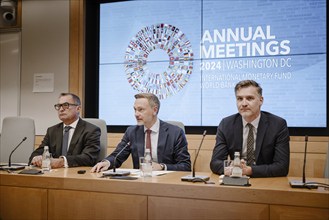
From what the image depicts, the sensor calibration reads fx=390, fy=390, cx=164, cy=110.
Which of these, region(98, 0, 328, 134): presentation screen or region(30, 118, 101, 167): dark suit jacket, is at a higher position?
region(98, 0, 328, 134): presentation screen

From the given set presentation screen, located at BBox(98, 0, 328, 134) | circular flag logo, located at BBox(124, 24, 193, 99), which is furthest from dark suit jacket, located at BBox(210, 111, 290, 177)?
circular flag logo, located at BBox(124, 24, 193, 99)

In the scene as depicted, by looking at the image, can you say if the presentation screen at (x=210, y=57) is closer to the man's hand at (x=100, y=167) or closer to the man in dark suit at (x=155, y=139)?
the man in dark suit at (x=155, y=139)

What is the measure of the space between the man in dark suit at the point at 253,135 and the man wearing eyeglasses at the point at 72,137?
3.48ft

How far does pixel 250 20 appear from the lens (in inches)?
156

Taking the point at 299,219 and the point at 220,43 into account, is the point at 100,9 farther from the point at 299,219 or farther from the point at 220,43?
the point at 299,219

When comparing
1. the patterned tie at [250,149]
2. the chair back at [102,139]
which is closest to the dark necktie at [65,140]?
the chair back at [102,139]

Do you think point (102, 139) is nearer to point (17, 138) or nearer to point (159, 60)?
point (17, 138)

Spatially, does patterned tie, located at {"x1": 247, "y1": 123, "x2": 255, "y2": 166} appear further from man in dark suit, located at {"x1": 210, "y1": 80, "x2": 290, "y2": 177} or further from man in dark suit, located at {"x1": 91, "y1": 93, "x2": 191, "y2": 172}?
man in dark suit, located at {"x1": 91, "y1": 93, "x2": 191, "y2": 172}

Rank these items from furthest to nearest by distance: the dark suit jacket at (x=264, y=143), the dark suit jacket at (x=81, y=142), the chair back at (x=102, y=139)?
the chair back at (x=102, y=139) < the dark suit jacket at (x=81, y=142) < the dark suit jacket at (x=264, y=143)

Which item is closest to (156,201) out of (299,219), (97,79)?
(299,219)

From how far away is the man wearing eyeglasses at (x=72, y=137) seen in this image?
126 inches

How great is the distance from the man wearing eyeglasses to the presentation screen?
115 centimetres

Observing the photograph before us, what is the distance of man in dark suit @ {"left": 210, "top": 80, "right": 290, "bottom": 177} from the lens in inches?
101

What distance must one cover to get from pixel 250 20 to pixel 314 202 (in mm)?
2586
